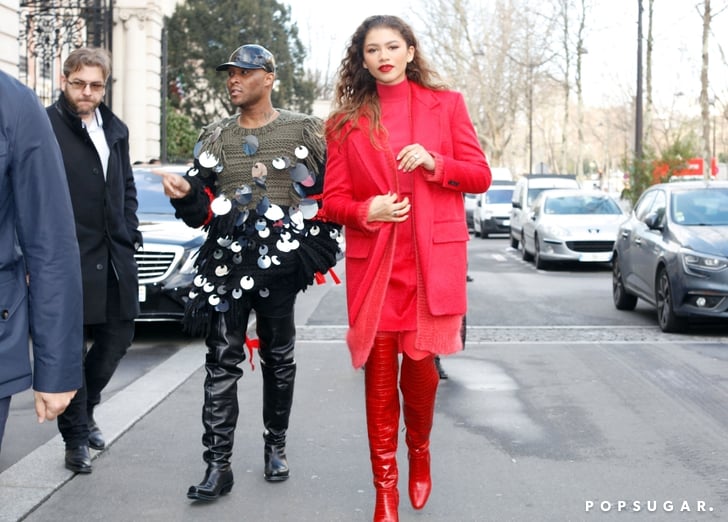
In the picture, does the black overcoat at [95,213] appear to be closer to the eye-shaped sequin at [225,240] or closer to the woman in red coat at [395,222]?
the eye-shaped sequin at [225,240]

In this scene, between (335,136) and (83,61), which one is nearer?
(335,136)

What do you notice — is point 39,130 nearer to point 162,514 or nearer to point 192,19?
point 162,514

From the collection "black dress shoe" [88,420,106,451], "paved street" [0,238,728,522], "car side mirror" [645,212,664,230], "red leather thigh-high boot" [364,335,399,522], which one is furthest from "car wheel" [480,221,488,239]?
"red leather thigh-high boot" [364,335,399,522]

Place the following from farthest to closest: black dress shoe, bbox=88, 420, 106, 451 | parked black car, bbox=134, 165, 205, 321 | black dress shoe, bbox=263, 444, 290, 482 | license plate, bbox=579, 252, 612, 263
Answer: license plate, bbox=579, 252, 612, 263, parked black car, bbox=134, 165, 205, 321, black dress shoe, bbox=88, 420, 106, 451, black dress shoe, bbox=263, 444, 290, 482

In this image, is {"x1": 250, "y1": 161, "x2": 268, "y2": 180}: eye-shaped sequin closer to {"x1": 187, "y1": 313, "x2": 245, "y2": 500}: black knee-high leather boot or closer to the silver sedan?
{"x1": 187, "y1": 313, "x2": 245, "y2": 500}: black knee-high leather boot

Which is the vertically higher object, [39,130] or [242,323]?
[39,130]

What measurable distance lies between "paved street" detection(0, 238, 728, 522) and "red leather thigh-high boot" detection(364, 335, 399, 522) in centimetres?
27

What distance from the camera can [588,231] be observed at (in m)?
19.8

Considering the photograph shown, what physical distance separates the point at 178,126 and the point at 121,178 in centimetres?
3293

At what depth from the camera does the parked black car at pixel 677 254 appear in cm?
1049

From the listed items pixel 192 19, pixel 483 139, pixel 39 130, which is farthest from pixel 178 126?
pixel 483 139

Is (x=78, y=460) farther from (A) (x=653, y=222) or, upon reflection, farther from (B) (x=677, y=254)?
(A) (x=653, y=222)

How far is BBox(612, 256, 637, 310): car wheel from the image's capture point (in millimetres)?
12945

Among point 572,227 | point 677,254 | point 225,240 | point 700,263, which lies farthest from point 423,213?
point 572,227
